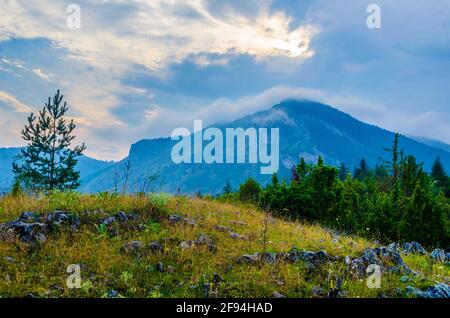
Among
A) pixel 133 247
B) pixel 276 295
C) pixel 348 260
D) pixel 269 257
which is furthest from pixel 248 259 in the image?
pixel 133 247

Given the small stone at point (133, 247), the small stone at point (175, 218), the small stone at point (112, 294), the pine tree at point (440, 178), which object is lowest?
the small stone at point (112, 294)

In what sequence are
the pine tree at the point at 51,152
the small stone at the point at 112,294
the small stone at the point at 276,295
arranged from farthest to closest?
the pine tree at the point at 51,152 → the small stone at the point at 276,295 → the small stone at the point at 112,294

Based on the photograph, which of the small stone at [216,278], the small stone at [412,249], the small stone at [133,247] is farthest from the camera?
the small stone at [412,249]

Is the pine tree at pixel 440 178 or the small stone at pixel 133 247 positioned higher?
the pine tree at pixel 440 178

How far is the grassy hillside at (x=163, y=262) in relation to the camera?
7363mm

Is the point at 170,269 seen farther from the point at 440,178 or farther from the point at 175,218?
the point at 440,178

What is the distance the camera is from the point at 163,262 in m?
8.51

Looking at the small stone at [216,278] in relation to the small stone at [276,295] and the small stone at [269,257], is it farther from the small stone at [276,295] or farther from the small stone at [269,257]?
the small stone at [269,257]

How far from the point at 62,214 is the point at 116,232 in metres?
1.57

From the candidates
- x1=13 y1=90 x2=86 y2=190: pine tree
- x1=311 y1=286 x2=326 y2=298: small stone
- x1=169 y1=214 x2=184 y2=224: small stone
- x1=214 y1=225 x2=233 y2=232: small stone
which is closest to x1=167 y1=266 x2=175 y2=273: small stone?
x1=311 y1=286 x2=326 y2=298: small stone

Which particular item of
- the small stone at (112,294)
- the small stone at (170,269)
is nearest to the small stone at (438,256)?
the small stone at (170,269)
